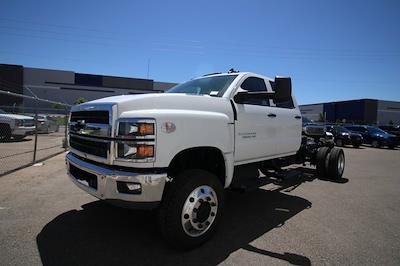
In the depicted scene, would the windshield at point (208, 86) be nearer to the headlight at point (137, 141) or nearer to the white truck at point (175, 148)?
the white truck at point (175, 148)

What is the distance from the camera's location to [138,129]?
3119mm

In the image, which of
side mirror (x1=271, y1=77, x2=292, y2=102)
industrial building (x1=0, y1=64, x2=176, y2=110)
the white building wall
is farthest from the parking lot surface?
the white building wall

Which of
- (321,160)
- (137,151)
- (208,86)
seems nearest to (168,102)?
(137,151)

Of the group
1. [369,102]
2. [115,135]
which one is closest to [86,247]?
[115,135]

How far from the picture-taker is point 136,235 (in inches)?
154

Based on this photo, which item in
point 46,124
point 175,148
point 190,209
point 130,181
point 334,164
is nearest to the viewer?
point 130,181

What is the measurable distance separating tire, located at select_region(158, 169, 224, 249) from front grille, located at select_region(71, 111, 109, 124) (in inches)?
40.7

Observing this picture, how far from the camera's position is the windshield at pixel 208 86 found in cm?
454

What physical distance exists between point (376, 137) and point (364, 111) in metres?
52.6

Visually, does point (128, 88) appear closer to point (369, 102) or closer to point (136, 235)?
point (369, 102)

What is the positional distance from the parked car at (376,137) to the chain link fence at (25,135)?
21217 mm

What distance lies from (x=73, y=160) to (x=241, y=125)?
2304mm

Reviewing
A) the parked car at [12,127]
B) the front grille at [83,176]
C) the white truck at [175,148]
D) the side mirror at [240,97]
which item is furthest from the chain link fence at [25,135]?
the side mirror at [240,97]

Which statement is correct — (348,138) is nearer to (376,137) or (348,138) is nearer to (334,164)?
(376,137)
